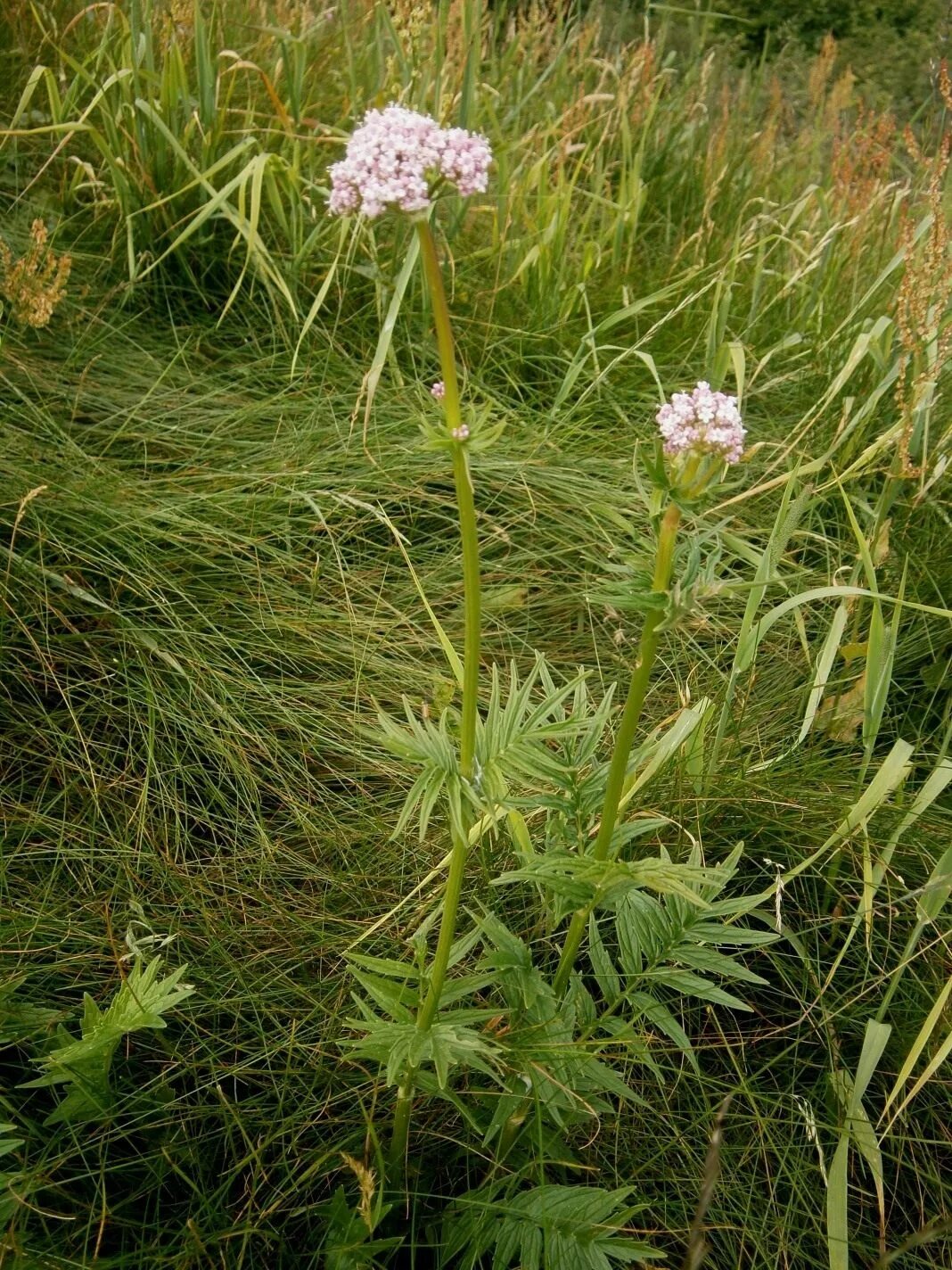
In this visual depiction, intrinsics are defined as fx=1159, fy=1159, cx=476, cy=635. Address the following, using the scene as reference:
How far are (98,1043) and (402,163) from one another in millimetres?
956

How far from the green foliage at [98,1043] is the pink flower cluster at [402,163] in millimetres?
856

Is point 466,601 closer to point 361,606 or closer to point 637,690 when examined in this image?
point 637,690

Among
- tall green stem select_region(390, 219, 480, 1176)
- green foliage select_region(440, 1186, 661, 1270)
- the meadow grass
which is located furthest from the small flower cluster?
green foliage select_region(440, 1186, 661, 1270)

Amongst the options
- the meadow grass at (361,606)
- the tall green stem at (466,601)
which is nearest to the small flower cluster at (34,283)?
the meadow grass at (361,606)

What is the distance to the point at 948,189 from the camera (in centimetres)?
280

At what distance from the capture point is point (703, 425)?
3.37 ft

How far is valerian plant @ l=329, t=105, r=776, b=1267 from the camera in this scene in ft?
3.27

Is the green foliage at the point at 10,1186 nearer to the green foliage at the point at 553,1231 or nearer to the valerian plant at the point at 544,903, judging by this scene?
A: the valerian plant at the point at 544,903

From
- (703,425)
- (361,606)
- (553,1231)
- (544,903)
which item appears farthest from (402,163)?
(361,606)

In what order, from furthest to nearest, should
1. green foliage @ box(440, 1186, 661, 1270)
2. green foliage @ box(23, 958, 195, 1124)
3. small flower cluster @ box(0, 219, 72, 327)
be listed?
small flower cluster @ box(0, 219, 72, 327) < green foliage @ box(23, 958, 195, 1124) < green foliage @ box(440, 1186, 661, 1270)

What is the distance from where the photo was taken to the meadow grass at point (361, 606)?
4.52 ft

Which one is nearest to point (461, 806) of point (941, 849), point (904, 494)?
point (941, 849)

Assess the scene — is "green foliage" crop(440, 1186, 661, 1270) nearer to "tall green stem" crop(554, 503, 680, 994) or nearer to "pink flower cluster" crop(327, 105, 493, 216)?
"tall green stem" crop(554, 503, 680, 994)

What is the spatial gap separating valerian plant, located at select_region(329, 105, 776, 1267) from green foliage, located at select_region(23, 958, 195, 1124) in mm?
260
